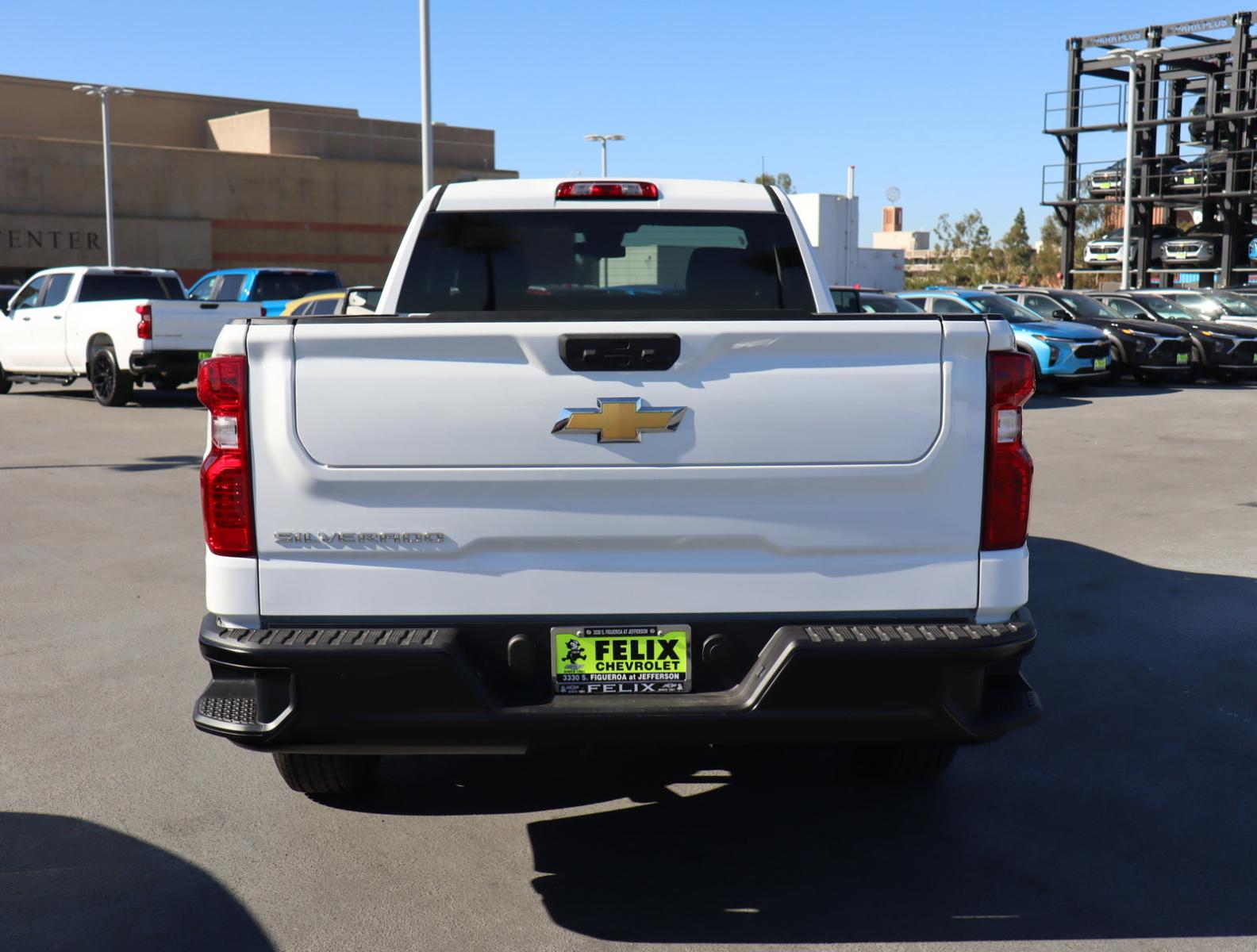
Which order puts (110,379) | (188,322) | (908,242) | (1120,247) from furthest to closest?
(908,242)
(1120,247)
(110,379)
(188,322)

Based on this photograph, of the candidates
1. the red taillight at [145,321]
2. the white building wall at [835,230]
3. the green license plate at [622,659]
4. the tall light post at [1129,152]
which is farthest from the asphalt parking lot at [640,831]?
the white building wall at [835,230]

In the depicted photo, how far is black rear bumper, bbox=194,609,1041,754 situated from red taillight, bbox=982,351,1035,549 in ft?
0.87

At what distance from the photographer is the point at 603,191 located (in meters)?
5.24

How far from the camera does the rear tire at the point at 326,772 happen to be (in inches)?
164

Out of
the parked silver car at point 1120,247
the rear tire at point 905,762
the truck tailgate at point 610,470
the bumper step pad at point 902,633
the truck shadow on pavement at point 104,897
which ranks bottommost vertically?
the truck shadow on pavement at point 104,897

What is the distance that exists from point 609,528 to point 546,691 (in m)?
0.47

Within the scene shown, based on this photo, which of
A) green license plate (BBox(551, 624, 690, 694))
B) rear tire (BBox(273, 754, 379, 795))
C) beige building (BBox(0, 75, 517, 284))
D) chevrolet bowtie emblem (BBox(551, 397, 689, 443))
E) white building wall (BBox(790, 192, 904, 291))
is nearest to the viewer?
chevrolet bowtie emblem (BBox(551, 397, 689, 443))

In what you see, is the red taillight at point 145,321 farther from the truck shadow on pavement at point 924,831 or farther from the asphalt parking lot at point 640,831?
the truck shadow on pavement at point 924,831

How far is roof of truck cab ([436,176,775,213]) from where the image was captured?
5254mm

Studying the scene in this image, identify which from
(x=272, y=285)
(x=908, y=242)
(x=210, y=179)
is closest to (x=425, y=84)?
(x=272, y=285)

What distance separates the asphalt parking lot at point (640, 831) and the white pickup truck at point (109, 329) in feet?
37.8

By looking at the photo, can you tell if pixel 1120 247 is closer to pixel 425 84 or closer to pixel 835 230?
pixel 835 230

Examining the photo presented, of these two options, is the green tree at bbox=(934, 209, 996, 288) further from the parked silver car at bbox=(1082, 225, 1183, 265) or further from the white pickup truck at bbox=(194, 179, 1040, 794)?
the white pickup truck at bbox=(194, 179, 1040, 794)

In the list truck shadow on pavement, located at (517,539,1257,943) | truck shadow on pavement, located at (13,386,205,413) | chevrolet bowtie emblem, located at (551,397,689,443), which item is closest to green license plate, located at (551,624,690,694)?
chevrolet bowtie emblem, located at (551,397,689,443)
